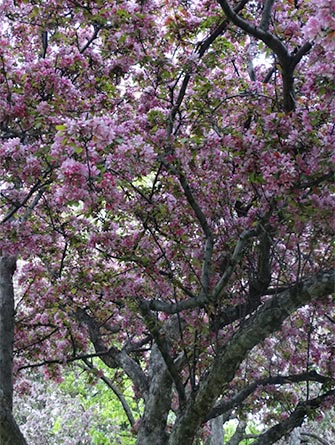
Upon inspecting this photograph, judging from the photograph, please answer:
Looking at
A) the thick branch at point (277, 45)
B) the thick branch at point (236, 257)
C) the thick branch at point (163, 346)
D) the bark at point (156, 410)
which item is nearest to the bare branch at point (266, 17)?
the thick branch at point (277, 45)

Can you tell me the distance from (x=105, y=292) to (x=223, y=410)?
1895mm

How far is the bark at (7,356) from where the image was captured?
16.7ft

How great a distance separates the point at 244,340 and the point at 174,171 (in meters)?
1.53

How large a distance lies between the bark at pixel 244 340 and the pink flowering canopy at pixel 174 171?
0.04 feet

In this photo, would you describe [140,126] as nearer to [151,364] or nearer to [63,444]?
[151,364]

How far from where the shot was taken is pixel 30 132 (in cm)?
470

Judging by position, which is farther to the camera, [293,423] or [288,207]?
[293,423]

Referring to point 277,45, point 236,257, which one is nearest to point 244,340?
point 236,257

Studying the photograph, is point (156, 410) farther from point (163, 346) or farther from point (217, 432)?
point (217, 432)

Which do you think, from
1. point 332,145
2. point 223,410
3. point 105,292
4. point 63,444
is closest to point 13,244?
point 105,292

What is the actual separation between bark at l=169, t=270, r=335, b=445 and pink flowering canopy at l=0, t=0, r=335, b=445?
0.01 meters

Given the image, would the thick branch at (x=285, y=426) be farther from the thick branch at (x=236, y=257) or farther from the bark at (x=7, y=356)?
the bark at (x=7, y=356)

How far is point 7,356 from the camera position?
19.2 ft

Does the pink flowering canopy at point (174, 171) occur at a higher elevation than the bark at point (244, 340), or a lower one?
higher
